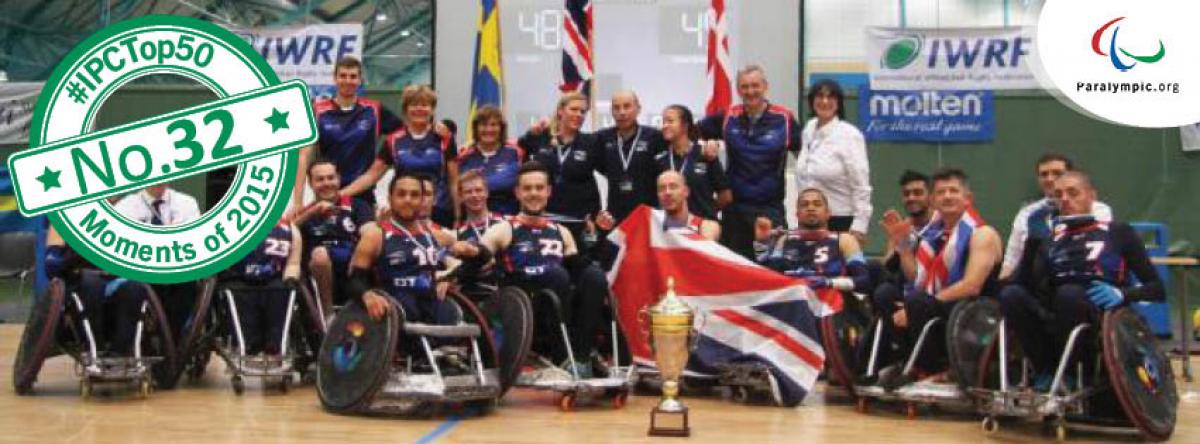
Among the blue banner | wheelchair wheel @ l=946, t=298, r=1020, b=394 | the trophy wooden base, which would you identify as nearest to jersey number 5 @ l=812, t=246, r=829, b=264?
wheelchair wheel @ l=946, t=298, r=1020, b=394

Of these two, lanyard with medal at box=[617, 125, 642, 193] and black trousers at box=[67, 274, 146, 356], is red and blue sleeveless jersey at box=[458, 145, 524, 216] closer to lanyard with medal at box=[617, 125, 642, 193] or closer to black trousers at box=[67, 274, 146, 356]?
lanyard with medal at box=[617, 125, 642, 193]

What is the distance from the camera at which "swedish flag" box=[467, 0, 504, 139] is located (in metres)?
9.73

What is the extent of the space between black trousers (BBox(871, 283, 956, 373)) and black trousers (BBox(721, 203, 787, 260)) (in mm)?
978

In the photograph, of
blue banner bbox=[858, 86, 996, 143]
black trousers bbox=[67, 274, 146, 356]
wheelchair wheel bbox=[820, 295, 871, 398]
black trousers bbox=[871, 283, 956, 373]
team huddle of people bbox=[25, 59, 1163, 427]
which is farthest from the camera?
blue banner bbox=[858, 86, 996, 143]

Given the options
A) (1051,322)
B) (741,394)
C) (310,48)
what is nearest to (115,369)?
(741,394)

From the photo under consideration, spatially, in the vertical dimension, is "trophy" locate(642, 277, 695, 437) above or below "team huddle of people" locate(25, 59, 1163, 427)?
below

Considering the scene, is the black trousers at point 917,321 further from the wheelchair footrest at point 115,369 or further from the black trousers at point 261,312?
the wheelchair footrest at point 115,369

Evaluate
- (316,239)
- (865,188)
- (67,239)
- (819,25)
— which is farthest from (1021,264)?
(819,25)

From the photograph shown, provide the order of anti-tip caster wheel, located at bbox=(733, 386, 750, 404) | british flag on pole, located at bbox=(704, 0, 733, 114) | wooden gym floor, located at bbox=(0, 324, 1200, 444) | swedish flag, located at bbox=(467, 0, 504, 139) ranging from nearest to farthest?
wooden gym floor, located at bbox=(0, 324, 1200, 444) → anti-tip caster wheel, located at bbox=(733, 386, 750, 404) → british flag on pole, located at bbox=(704, 0, 733, 114) → swedish flag, located at bbox=(467, 0, 504, 139)

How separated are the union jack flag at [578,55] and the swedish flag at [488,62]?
1.03m

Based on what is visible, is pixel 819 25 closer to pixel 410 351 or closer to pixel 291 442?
pixel 410 351

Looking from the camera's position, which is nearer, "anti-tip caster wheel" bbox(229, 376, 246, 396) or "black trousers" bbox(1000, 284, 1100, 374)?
"black trousers" bbox(1000, 284, 1100, 374)

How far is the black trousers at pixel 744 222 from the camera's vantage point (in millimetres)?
6957

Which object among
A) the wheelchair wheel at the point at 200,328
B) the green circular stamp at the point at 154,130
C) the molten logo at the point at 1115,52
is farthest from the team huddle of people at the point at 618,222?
the molten logo at the point at 1115,52
